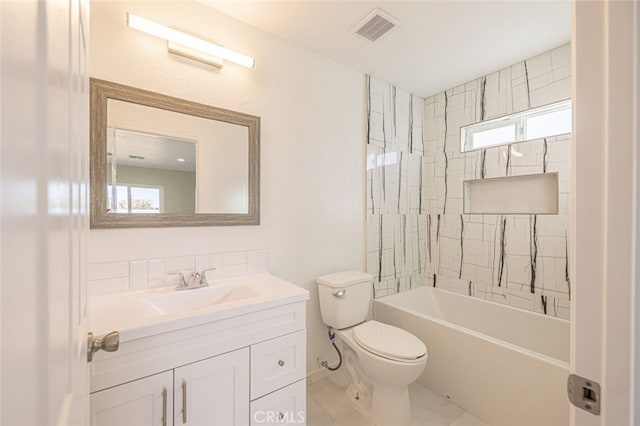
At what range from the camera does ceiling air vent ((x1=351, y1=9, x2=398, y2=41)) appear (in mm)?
1642

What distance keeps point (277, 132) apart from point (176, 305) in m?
1.22

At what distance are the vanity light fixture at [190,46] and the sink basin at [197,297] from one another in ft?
4.23

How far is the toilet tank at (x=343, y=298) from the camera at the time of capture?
6.11ft

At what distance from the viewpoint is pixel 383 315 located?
232 cm

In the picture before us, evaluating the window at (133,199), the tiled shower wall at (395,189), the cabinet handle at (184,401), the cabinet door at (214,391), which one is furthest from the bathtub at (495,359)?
the window at (133,199)

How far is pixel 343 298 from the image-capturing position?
1.87 meters

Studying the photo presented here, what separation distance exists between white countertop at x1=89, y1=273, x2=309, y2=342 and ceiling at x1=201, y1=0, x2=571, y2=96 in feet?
5.36

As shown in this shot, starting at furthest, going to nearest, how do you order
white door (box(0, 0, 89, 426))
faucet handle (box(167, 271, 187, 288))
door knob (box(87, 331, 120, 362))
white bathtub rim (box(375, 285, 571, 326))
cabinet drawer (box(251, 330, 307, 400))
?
white bathtub rim (box(375, 285, 571, 326)), faucet handle (box(167, 271, 187, 288)), cabinet drawer (box(251, 330, 307, 400)), door knob (box(87, 331, 120, 362)), white door (box(0, 0, 89, 426))

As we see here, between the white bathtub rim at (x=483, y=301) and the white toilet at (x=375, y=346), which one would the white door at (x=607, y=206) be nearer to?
the white toilet at (x=375, y=346)

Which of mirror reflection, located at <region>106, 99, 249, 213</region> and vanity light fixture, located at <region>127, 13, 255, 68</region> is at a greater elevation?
vanity light fixture, located at <region>127, 13, 255, 68</region>

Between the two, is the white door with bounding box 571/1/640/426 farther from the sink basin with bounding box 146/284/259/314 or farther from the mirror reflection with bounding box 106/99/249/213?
the mirror reflection with bounding box 106/99/249/213

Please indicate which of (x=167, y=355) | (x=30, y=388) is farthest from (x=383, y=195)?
(x=30, y=388)

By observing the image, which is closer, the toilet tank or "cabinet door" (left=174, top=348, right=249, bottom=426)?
"cabinet door" (left=174, top=348, right=249, bottom=426)

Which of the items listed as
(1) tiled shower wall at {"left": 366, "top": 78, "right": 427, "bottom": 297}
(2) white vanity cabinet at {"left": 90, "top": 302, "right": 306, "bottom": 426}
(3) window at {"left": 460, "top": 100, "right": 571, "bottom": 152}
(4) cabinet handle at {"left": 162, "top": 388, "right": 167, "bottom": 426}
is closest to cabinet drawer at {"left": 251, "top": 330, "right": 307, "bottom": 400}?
(2) white vanity cabinet at {"left": 90, "top": 302, "right": 306, "bottom": 426}
